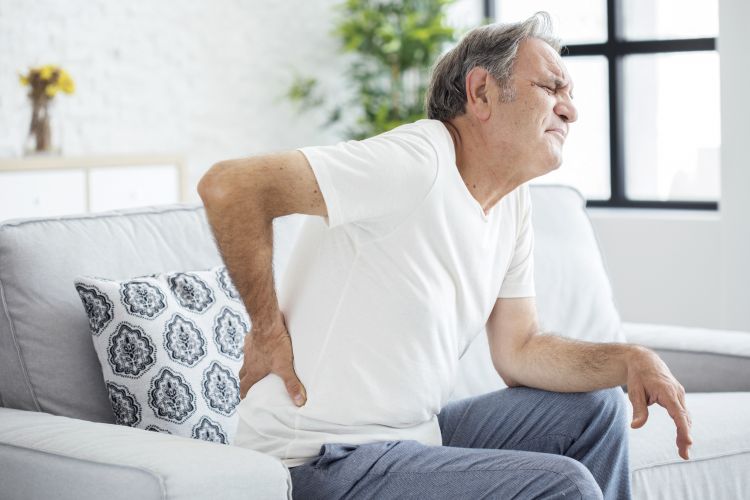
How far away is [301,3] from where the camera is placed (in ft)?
18.6

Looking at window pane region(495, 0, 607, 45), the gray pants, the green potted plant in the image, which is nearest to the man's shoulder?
the gray pants

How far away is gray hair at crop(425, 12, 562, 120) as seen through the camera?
1.82 metres

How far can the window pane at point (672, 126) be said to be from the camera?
16.2 ft

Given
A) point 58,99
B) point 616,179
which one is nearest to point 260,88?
point 58,99

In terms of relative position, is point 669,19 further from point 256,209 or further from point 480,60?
point 256,209

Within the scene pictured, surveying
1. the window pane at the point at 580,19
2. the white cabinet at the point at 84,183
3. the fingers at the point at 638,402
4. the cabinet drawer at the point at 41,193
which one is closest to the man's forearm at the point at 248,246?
the fingers at the point at 638,402

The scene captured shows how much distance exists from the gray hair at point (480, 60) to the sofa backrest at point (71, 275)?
1.81 feet

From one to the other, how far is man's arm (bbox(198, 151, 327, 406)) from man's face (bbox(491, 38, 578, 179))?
1.41 ft

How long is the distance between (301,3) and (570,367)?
4234 mm

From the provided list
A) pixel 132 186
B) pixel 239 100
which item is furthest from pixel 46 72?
pixel 239 100

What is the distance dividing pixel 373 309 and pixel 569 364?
0.41m

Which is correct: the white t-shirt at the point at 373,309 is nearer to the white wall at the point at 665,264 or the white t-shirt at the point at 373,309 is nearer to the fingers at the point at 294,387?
the fingers at the point at 294,387

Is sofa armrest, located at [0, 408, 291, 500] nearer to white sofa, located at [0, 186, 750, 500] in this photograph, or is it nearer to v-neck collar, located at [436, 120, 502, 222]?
white sofa, located at [0, 186, 750, 500]

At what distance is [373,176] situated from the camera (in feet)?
5.07
